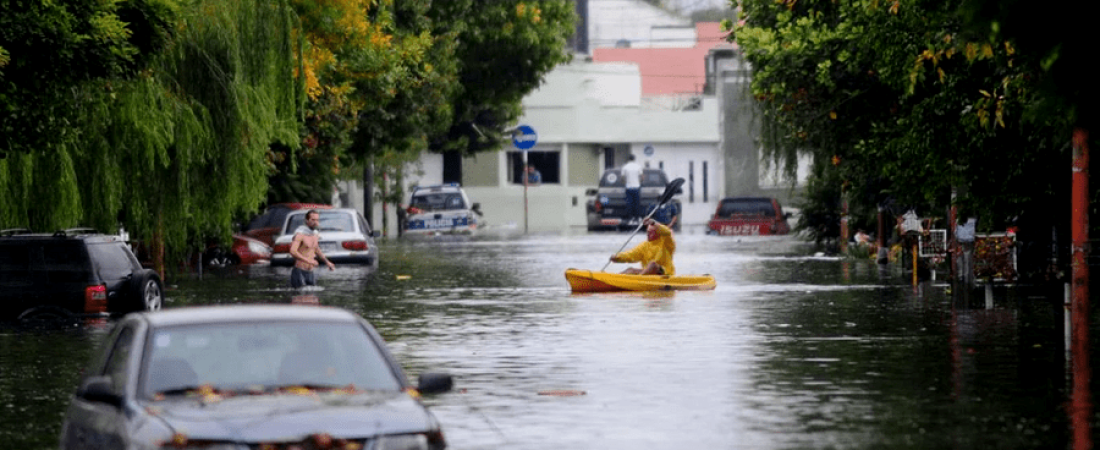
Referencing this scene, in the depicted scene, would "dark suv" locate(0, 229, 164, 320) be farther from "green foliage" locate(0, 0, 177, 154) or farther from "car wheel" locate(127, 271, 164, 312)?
"green foliage" locate(0, 0, 177, 154)

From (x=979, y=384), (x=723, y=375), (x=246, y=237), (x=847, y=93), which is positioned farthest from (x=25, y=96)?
(x=246, y=237)

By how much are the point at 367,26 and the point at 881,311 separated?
16.8 metres

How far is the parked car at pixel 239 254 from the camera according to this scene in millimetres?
46031

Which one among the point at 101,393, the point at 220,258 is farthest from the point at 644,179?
the point at 101,393

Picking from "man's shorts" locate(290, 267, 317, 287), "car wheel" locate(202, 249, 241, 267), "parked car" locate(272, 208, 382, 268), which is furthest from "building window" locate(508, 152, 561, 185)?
"man's shorts" locate(290, 267, 317, 287)

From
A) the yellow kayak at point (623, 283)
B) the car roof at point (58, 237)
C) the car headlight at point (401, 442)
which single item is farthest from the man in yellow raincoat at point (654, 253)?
the car headlight at point (401, 442)

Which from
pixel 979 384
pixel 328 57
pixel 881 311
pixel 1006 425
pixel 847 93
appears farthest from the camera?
pixel 328 57

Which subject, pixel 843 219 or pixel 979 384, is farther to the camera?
pixel 843 219

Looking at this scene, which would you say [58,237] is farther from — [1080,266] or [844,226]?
[844,226]

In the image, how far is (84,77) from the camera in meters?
22.0

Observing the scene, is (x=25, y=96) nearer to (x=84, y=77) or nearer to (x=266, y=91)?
(x=84, y=77)

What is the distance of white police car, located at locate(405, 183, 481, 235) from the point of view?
69.4m

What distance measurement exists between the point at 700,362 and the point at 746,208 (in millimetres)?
46903

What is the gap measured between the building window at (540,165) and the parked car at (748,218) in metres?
22.3
